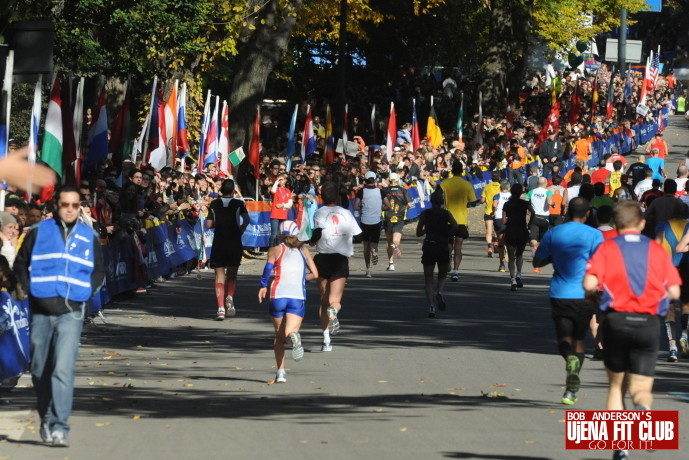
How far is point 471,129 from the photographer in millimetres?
51344

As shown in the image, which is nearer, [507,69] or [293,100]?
[507,69]

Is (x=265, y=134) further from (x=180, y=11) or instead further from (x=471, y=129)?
(x=180, y=11)

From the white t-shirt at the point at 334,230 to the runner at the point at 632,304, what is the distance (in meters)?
7.84

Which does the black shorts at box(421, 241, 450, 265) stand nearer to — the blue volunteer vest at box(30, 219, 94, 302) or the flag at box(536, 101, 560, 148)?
the blue volunteer vest at box(30, 219, 94, 302)

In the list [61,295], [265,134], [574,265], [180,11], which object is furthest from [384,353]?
[265,134]

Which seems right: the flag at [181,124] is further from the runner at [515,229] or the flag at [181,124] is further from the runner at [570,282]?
the runner at [570,282]

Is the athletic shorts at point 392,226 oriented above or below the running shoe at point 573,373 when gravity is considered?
above

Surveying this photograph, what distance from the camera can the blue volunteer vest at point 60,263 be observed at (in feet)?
35.2

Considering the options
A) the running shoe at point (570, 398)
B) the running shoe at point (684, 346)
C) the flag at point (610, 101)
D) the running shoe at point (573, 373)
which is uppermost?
the flag at point (610, 101)

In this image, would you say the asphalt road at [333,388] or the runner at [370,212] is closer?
the asphalt road at [333,388]

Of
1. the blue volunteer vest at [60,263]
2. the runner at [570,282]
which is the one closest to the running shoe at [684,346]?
the runner at [570,282]

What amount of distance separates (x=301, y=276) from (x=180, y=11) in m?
16.2

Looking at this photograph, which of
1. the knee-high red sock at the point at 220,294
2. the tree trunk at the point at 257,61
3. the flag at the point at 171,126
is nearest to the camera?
the knee-high red sock at the point at 220,294

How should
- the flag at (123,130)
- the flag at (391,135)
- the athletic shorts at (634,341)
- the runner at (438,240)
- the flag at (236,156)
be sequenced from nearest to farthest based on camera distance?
1. the athletic shorts at (634,341)
2. the runner at (438,240)
3. the flag at (123,130)
4. the flag at (236,156)
5. the flag at (391,135)
